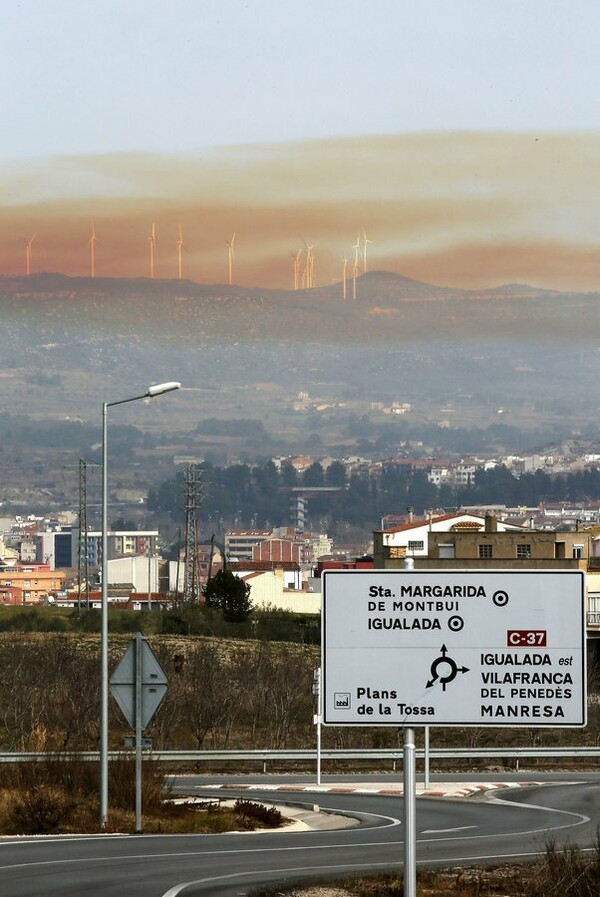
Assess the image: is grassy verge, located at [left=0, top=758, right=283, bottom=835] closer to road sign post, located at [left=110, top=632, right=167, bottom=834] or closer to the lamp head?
road sign post, located at [left=110, top=632, right=167, bottom=834]

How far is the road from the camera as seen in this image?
728 inches

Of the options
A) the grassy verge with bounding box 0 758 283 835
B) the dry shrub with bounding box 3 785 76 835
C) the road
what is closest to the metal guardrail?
the road

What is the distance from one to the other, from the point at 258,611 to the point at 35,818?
286ft

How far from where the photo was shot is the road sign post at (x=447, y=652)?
10633mm

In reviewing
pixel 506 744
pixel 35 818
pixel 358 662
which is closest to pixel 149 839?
pixel 35 818

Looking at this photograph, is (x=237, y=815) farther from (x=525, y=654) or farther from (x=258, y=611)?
(x=258, y=611)

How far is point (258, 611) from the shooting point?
112625mm

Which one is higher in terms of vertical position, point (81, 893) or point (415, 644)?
point (415, 644)

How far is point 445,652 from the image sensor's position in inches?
423

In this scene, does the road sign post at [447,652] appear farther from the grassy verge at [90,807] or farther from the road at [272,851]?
the grassy verge at [90,807]

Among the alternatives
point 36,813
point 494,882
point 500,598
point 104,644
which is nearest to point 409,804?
point 500,598

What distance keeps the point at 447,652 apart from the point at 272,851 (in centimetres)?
1366

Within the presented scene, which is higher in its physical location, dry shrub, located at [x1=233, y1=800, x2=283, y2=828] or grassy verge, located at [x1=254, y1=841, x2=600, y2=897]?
grassy verge, located at [x1=254, y1=841, x2=600, y2=897]

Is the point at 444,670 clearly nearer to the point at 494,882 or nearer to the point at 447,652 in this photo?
the point at 447,652
